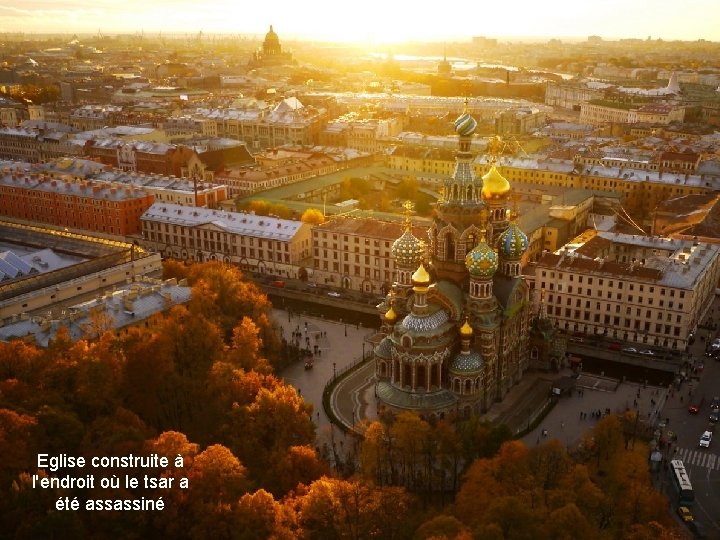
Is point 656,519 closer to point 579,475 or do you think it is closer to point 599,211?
point 579,475

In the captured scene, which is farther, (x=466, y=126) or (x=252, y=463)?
(x=466, y=126)

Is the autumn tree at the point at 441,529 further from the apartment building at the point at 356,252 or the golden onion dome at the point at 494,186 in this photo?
the apartment building at the point at 356,252

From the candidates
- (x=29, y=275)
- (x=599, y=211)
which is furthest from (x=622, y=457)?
(x=599, y=211)

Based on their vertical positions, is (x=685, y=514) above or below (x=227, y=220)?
below

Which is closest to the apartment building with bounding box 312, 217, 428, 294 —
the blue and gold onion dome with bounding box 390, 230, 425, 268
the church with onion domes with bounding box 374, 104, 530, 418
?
the church with onion domes with bounding box 374, 104, 530, 418

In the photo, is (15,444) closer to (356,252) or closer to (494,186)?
(494,186)

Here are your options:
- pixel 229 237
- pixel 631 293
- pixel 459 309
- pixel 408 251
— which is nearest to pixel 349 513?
pixel 459 309

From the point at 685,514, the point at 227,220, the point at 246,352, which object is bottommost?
the point at 685,514

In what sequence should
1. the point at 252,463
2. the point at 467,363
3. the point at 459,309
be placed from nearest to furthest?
the point at 252,463 < the point at 467,363 < the point at 459,309
